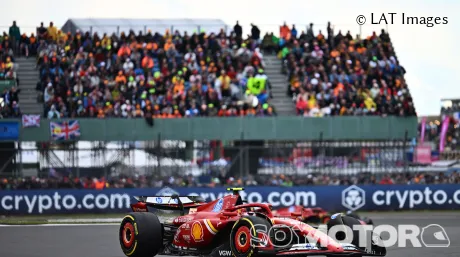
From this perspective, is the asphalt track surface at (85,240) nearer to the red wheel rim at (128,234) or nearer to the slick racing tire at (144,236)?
the red wheel rim at (128,234)

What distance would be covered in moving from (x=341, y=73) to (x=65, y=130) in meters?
10.2

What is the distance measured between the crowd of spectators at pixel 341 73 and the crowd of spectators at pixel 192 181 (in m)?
3.26

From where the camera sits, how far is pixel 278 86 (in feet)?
109

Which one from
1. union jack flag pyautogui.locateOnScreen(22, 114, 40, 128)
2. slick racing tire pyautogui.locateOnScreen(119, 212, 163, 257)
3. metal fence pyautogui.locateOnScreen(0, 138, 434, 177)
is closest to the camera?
slick racing tire pyautogui.locateOnScreen(119, 212, 163, 257)

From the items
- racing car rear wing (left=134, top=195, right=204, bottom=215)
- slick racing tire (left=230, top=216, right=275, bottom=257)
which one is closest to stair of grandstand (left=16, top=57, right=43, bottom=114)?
racing car rear wing (left=134, top=195, right=204, bottom=215)

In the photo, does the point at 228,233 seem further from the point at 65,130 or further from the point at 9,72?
the point at 9,72

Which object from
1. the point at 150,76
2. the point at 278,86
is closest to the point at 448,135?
the point at 278,86

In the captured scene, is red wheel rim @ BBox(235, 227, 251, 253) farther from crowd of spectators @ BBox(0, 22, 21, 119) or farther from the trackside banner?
crowd of spectators @ BBox(0, 22, 21, 119)

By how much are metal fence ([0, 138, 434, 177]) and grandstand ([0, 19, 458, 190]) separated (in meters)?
0.03

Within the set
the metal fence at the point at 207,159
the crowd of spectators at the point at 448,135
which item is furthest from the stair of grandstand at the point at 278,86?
the crowd of spectators at the point at 448,135

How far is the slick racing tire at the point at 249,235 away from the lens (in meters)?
12.4

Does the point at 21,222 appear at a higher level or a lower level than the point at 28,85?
lower

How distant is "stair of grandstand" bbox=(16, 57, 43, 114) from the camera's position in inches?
1239

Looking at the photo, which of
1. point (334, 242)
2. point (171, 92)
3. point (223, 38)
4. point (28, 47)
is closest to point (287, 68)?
point (223, 38)
